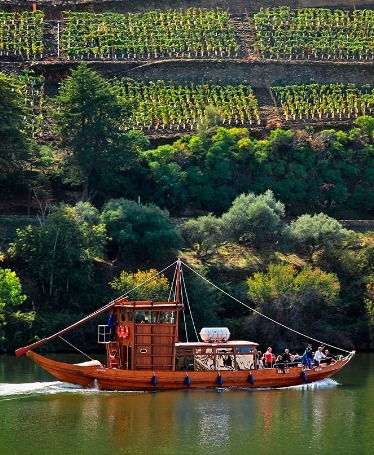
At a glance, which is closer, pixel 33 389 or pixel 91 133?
pixel 33 389

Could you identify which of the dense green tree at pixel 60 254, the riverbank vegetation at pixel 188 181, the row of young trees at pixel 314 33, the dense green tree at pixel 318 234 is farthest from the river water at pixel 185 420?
the row of young trees at pixel 314 33

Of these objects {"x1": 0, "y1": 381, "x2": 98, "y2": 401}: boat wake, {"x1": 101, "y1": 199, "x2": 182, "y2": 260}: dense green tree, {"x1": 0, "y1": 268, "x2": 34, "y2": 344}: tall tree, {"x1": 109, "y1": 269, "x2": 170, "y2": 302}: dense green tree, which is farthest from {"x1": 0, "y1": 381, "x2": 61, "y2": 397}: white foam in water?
{"x1": 101, "y1": 199, "x2": 182, "y2": 260}: dense green tree

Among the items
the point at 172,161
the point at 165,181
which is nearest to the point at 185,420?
the point at 165,181

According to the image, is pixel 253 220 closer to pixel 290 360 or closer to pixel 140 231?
pixel 140 231

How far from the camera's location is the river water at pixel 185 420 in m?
54.2

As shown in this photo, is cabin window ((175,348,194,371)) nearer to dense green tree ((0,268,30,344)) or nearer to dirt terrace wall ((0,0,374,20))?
dense green tree ((0,268,30,344))

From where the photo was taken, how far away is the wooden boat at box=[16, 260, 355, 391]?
67500mm

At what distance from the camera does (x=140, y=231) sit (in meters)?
89.6

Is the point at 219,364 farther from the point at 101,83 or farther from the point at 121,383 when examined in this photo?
the point at 101,83

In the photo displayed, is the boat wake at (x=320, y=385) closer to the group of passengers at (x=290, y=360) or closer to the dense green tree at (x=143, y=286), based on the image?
the group of passengers at (x=290, y=360)

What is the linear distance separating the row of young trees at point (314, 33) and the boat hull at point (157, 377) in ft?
167

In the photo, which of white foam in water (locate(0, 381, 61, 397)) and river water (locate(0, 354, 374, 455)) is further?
white foam in water (locate(0, 381, 61, 397))

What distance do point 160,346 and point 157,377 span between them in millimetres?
1904

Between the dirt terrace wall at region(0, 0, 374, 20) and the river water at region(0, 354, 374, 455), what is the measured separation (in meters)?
54.6
